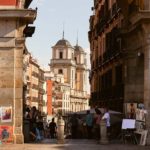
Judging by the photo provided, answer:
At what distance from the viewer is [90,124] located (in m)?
38.0

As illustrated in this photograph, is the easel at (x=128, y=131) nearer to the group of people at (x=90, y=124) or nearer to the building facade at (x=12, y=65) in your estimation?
the group of people at (x=90, y=124)

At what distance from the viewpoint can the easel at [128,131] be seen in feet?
112

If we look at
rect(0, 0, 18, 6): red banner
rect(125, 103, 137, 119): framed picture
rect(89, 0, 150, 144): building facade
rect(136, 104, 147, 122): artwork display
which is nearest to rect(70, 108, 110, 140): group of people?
rect(125, 103, 137, 119): framed picture

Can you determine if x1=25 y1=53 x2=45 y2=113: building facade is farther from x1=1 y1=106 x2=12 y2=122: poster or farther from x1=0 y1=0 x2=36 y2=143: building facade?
x1=1 y1=106 x2=12 y2=122: poster

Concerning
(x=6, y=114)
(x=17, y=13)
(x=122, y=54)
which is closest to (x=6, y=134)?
(x=6, y=114)

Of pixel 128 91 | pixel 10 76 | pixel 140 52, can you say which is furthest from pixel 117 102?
pixel 10 76

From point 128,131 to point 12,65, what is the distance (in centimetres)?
701

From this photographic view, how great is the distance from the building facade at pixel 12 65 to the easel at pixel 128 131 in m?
5.30

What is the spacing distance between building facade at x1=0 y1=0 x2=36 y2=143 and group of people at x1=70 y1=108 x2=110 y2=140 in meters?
4.70

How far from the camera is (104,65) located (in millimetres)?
54781

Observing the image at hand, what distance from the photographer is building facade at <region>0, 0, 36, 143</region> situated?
32.1 metres

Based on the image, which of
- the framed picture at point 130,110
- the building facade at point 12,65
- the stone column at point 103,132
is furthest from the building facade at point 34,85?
the building facade at point 12,65

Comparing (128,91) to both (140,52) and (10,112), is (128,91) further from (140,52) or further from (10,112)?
(10,112)

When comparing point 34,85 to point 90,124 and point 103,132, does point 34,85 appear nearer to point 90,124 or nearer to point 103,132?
point 90,124
